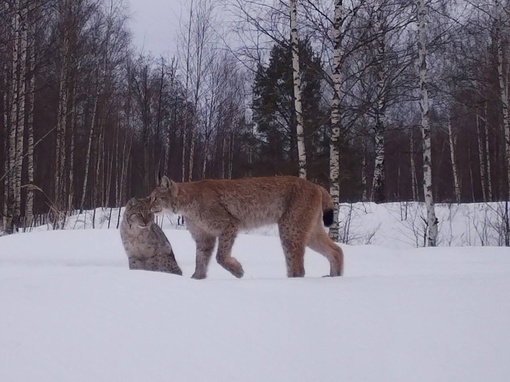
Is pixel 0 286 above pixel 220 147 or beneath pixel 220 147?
beneath

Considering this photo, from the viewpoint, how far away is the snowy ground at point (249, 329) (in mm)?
2652

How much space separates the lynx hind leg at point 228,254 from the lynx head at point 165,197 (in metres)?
0.76

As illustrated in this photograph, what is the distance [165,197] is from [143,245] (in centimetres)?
66

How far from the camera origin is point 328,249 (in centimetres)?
653

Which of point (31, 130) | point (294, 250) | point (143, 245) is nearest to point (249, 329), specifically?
point (294, 250)

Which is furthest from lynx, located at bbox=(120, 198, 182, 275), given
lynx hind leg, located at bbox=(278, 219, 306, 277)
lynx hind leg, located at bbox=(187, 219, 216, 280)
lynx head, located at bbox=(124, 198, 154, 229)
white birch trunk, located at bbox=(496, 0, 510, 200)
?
white birch trunk, located at bbox=(496, 0, 510, 200)

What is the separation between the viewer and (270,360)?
9.16ft

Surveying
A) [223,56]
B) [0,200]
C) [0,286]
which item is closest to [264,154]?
[223,56]

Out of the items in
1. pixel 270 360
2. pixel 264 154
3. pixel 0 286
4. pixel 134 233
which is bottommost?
pixel 270 360

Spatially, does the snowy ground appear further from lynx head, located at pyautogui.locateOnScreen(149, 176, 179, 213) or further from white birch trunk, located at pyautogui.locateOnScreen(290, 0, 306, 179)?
white birch trunk, located at pyautogui.locateOnScreen(290, 0, 306, 179)

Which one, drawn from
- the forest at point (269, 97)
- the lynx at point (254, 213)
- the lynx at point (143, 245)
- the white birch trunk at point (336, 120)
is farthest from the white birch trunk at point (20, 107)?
the lynx at point (254, 213)

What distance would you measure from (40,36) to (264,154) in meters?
9.92

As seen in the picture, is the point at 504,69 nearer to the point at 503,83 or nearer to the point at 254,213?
the point at 503,83

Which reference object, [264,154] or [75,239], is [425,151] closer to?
[75,239]
